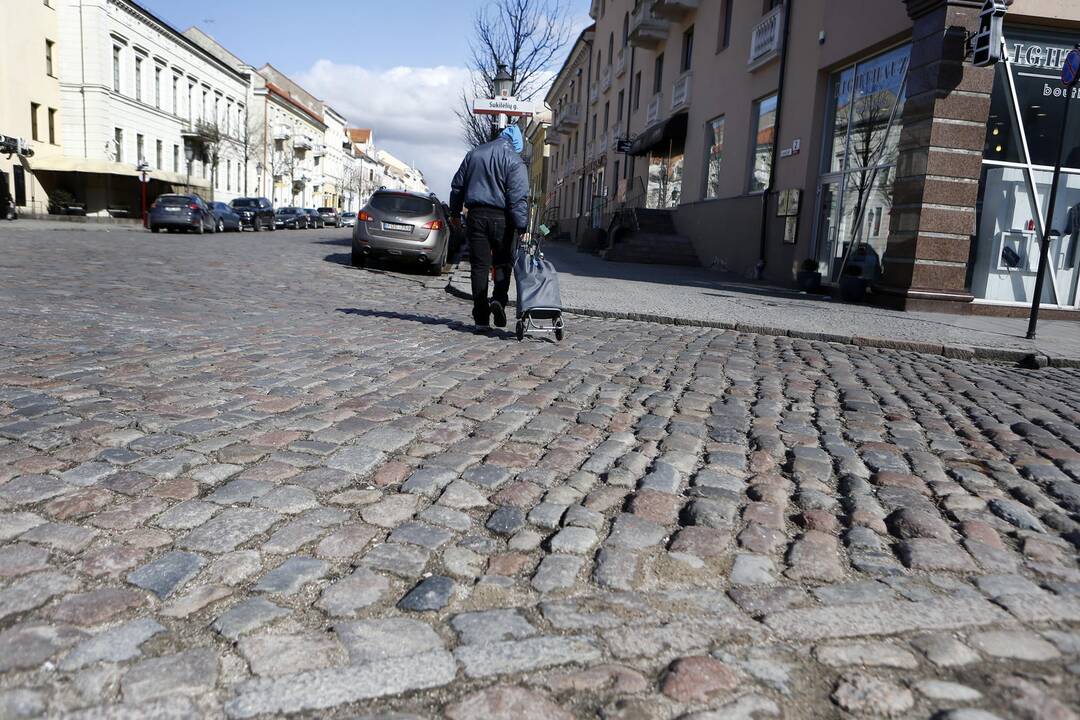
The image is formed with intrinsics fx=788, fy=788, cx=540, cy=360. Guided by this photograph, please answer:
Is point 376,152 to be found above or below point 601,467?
above

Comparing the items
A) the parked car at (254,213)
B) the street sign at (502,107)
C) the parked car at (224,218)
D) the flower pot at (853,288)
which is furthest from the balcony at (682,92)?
the parked car at (254,213)

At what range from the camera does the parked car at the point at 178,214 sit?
29000 mm

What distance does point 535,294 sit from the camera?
7074mm

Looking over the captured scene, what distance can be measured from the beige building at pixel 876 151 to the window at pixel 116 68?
102 ft

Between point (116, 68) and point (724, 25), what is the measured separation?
113 ft

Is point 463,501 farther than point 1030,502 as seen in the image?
No

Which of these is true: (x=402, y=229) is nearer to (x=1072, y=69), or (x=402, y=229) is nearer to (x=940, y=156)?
(x=940, y=156)

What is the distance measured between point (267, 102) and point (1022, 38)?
62914 millimetres

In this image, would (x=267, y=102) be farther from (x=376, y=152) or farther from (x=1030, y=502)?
(x=376, y=152)

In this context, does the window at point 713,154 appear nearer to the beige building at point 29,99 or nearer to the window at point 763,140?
the window at point 763,140

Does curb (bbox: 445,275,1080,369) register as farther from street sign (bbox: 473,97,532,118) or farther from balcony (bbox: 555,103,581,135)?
balcony (bbox: 555,103,581,135)

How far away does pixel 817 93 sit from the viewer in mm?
15617

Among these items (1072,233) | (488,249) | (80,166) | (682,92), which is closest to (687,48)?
(682,92)

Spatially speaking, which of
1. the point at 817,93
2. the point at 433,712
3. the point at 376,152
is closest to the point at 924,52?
the point at 817,93
